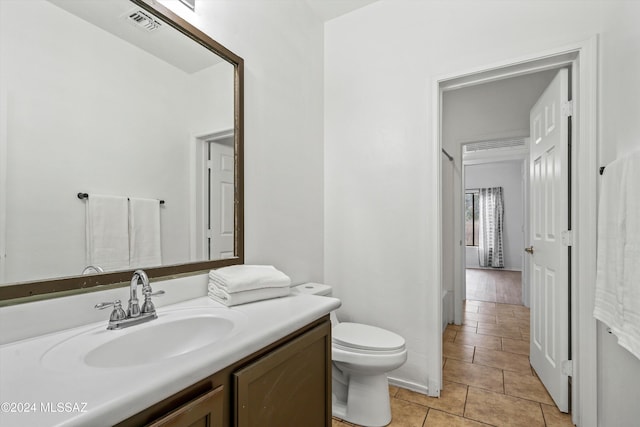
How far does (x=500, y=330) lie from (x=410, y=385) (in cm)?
169

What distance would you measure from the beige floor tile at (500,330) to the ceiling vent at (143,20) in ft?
11.7

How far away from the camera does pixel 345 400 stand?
1.89 meters

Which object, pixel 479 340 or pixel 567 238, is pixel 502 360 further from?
pixel 567 238

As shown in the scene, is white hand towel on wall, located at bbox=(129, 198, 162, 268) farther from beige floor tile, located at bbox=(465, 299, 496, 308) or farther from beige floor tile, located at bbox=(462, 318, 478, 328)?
beige floor tile, located at bbox=(465, 299, 496, 308)

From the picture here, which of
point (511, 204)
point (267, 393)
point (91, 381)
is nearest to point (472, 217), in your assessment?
point (511, 204)

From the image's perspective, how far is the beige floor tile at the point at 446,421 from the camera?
1.71 metres

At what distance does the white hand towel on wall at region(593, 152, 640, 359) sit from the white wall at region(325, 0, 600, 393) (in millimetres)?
782

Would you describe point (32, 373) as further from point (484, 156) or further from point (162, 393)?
point (484, 156)

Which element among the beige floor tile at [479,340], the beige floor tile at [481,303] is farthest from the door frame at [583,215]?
the beige floor tile at [481,303]

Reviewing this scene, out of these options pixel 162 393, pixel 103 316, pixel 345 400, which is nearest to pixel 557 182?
pixel 345 400

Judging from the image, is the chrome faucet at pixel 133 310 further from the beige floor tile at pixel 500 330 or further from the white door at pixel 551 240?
the beige floor tile at pixel 500 330

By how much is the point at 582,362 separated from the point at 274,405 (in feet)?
5.52

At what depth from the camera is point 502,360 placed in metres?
2.52

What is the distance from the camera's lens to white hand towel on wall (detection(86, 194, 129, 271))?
3.52ft
